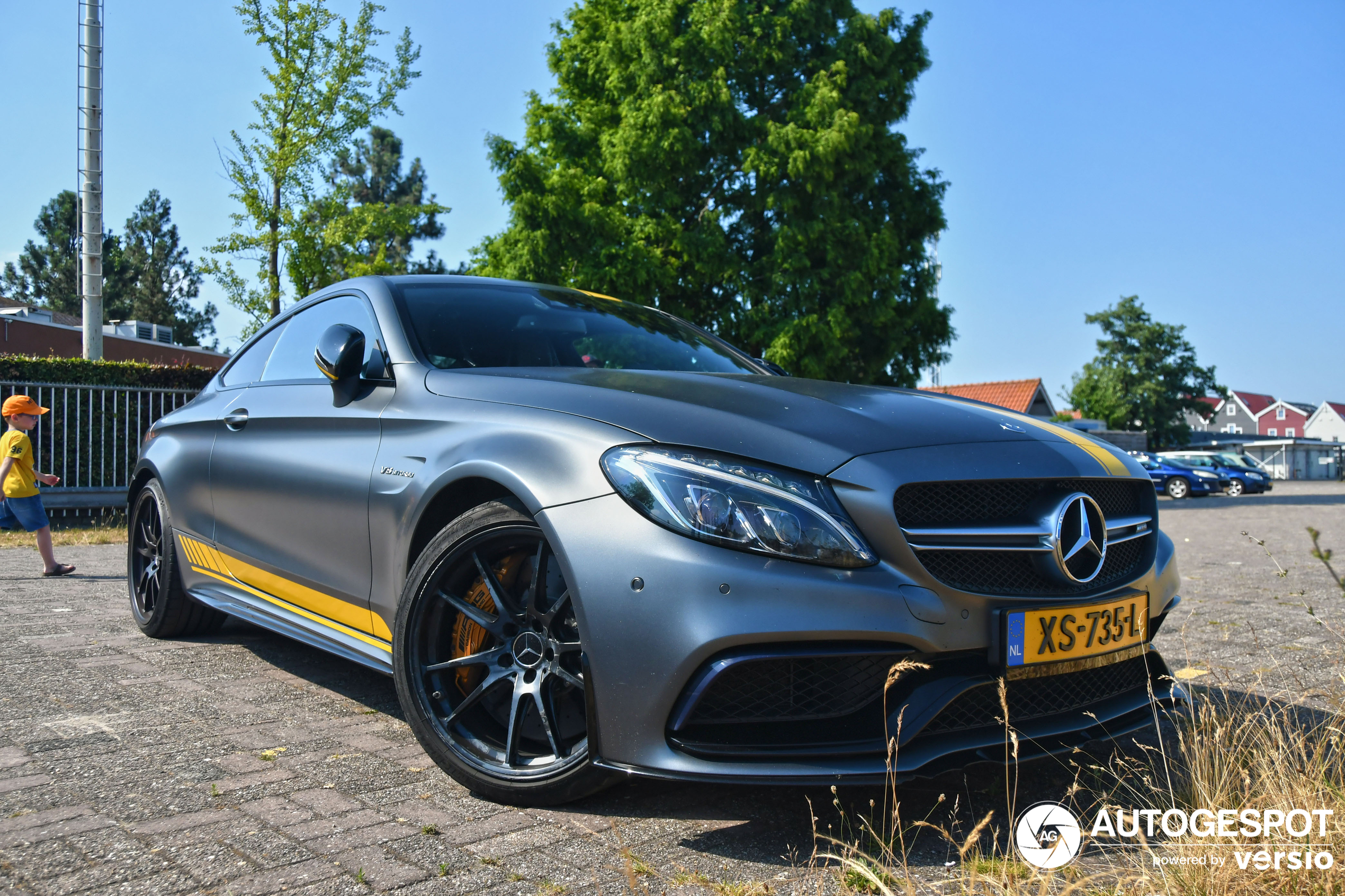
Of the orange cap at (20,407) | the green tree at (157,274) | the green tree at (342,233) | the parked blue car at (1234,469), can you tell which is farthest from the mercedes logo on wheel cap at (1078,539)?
the green tree at (157,274)

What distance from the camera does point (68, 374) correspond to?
38.4 feet

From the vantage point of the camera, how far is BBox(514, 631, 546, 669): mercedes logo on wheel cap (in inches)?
96.4

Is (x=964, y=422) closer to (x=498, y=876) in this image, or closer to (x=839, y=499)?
(x=839, y=499)

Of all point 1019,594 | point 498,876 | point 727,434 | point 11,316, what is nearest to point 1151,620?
point 1019,594

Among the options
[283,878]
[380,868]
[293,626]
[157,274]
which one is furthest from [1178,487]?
[157,274]

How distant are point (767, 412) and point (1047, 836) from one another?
1147 mm

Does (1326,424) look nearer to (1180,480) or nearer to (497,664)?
(1180,480)

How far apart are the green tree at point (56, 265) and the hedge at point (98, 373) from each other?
52.9m

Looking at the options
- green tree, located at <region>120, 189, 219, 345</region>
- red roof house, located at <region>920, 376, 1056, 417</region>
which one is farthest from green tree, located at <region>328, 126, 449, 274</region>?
red roof house, located at <region>920, 376, 1056, 417</region>

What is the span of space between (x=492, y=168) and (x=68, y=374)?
27.1 ft

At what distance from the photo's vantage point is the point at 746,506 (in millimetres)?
2186

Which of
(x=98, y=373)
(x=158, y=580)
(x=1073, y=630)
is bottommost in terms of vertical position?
(x=158, y=580)

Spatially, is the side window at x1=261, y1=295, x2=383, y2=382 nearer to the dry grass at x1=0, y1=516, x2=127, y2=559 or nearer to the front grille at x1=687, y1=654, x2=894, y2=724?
the front grille at x1=687, y1=654, x2=894, y2=724

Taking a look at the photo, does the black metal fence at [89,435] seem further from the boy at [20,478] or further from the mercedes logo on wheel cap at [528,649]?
the mercedes logo on wheel cap at [528,649]
